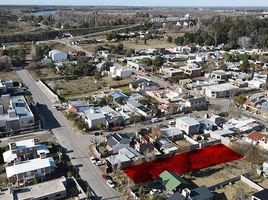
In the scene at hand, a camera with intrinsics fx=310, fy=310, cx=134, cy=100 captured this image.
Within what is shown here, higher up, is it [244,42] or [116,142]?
[244,42]

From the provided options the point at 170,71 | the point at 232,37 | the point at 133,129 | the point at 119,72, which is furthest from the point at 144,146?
the point at 232,37

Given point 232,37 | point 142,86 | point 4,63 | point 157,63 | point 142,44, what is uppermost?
point 232,37

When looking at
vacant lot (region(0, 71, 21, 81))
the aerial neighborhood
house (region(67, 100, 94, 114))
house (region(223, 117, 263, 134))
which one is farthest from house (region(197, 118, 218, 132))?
vacant lot (region(0, 71, 21, 81))

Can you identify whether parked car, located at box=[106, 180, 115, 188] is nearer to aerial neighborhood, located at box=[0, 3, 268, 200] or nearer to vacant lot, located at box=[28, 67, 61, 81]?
aerial neighborhood, located at box=[0, 3, 268, 200]

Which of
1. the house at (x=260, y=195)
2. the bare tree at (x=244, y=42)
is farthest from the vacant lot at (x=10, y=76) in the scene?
the bare tree at (x=244, y=42)

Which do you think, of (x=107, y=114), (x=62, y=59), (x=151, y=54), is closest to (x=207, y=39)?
(x=151, y=54)

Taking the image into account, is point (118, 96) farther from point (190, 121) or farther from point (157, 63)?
point (157, 63)

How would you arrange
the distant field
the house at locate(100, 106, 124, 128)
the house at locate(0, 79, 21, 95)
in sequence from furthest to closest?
the distant field
the house at locate(0, 79, 21, 95)
the house at locate(100, 106, 124, 128)

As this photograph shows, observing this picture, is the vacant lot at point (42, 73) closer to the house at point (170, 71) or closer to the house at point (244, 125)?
the house at point (170, 71)
